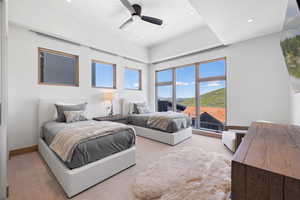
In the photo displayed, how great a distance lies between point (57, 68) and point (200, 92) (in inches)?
175

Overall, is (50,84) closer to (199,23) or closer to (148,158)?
(148,158)

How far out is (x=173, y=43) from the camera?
4.73 m

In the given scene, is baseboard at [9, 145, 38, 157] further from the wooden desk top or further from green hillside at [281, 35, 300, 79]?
green hillside at [281, 35, 300, 79]

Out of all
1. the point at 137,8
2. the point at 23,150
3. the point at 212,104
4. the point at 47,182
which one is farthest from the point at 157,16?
the point at 23,150

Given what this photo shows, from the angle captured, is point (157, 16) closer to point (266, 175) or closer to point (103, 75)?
point (103, 75)

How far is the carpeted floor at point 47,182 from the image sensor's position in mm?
1569

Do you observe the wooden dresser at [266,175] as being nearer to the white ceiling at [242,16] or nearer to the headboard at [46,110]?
the white ceiling at [242,16]

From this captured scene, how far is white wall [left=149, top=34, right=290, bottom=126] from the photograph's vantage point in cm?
301

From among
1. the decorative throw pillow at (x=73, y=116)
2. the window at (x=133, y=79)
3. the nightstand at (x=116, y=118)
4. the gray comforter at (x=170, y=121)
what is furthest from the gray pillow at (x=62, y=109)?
the window at (x=133, y=79)

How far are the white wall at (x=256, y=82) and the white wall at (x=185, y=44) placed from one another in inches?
18.5

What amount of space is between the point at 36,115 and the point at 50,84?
0.81 meters

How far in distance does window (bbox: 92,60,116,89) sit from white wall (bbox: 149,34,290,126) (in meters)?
3.57

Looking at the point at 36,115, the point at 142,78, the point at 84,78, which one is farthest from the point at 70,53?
the point at 142,78

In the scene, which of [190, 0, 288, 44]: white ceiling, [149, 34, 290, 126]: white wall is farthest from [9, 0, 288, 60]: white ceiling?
[149, 34, 290, 126]: white wall
